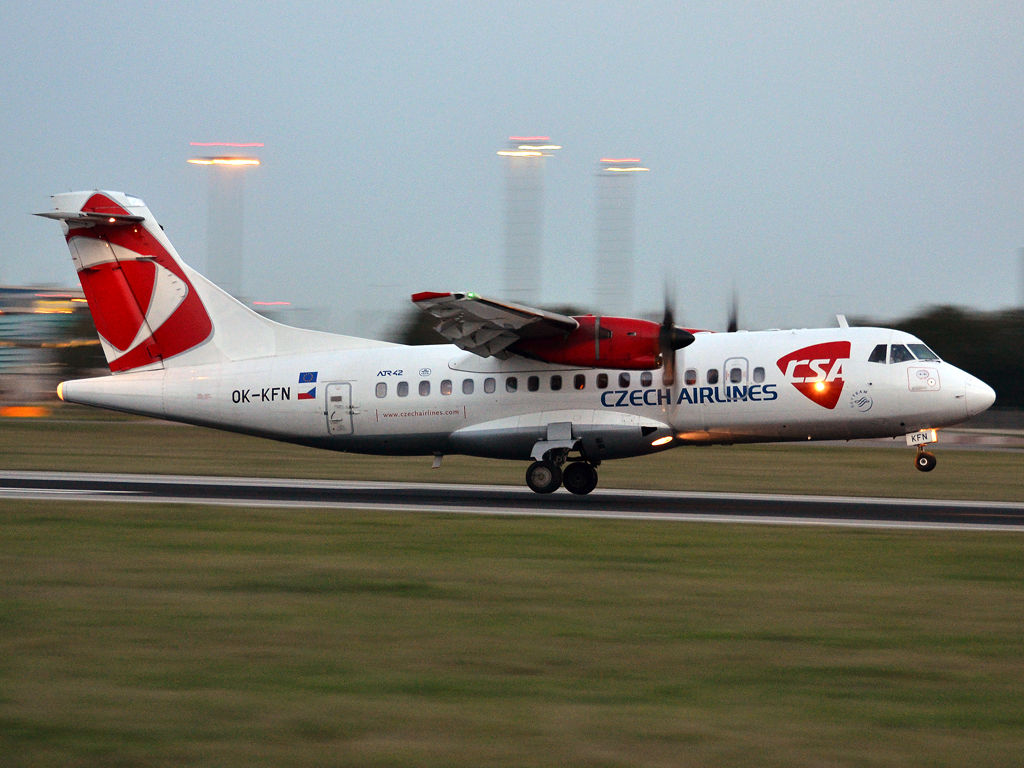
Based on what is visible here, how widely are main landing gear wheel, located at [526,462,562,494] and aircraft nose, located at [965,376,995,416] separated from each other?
772 cm

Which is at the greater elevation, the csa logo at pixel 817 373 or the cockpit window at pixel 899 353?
the cockpit window at pixel 899 353

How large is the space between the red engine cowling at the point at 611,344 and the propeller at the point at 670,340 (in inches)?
4.6

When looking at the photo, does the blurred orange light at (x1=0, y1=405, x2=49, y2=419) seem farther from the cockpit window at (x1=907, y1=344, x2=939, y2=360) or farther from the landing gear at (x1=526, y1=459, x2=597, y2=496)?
the cockpit window at (x1=907, y1=344, x2=939, y2=360)

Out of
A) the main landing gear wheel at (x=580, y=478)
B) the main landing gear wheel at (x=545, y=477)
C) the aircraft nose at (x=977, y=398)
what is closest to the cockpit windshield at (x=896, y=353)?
the aircraft nose at (x=977, y=398)

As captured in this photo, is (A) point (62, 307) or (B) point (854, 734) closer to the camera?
(B) point (854, 734)

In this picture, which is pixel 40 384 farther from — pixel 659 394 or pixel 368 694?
pixel 368 694

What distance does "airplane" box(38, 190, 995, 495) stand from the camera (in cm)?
1858

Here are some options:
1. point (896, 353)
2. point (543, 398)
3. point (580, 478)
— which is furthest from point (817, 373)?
point (543, 398)

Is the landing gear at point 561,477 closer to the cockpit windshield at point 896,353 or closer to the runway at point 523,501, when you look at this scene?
the runway at point 523,501

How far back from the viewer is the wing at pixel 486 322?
1786cm

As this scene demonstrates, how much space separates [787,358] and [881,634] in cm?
1057

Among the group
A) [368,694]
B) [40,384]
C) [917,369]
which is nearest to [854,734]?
[368,694]

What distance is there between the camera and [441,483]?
23.2 meters

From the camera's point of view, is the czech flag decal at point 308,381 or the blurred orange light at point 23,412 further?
the blurred orange light at point 23,412
